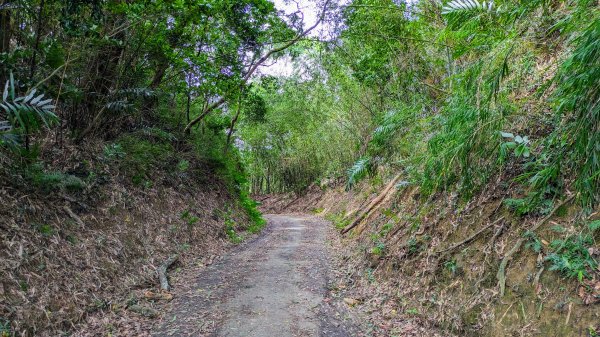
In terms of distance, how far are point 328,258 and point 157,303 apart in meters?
3.58

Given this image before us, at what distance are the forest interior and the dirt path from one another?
3 centimetres

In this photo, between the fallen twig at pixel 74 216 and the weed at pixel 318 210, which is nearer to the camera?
the fallen twig at pixel 74 216

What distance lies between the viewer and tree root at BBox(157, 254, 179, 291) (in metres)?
4.71

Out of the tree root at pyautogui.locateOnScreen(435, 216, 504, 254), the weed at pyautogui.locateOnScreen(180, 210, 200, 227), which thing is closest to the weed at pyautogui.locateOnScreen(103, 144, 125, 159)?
the weed at pyautogui.locateOnScreen(180, 210, 200, 227)

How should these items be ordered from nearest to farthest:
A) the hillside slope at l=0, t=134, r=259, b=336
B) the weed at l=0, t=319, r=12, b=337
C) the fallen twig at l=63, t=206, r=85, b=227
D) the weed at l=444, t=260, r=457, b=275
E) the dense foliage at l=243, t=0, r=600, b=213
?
the dense foliage at l=243, t=0, r=600, b=213 < the weed at l=0, t=319, r=12, b=337 < the hillside slope at l=0, t=134, r=259, b=336 < the weed at l=444, t=260, r=457, b=275 < the fallen twig at l=63, t=206, r=85, b=227

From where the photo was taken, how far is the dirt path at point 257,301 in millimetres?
3621

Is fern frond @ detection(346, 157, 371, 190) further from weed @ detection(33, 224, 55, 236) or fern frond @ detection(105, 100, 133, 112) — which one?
weed @ detection(33, 224, 55, 236)

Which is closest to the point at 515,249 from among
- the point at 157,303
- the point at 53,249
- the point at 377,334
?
the point at 377,334

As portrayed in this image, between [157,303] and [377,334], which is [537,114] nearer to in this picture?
[377,334]

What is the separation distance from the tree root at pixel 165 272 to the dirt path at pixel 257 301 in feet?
0.84

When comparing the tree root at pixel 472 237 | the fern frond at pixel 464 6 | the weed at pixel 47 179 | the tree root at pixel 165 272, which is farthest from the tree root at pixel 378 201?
the weed at pixel 47 179

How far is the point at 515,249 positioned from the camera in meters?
3.21

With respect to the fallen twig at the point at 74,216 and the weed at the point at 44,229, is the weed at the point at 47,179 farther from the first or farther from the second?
the weed at the point at 44,229

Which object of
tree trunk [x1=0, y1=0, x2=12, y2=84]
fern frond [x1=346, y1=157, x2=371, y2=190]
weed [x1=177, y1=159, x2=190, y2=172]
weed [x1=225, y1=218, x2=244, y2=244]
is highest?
tree trunk [x1=0, y1=0, x2=12, y2=84]
